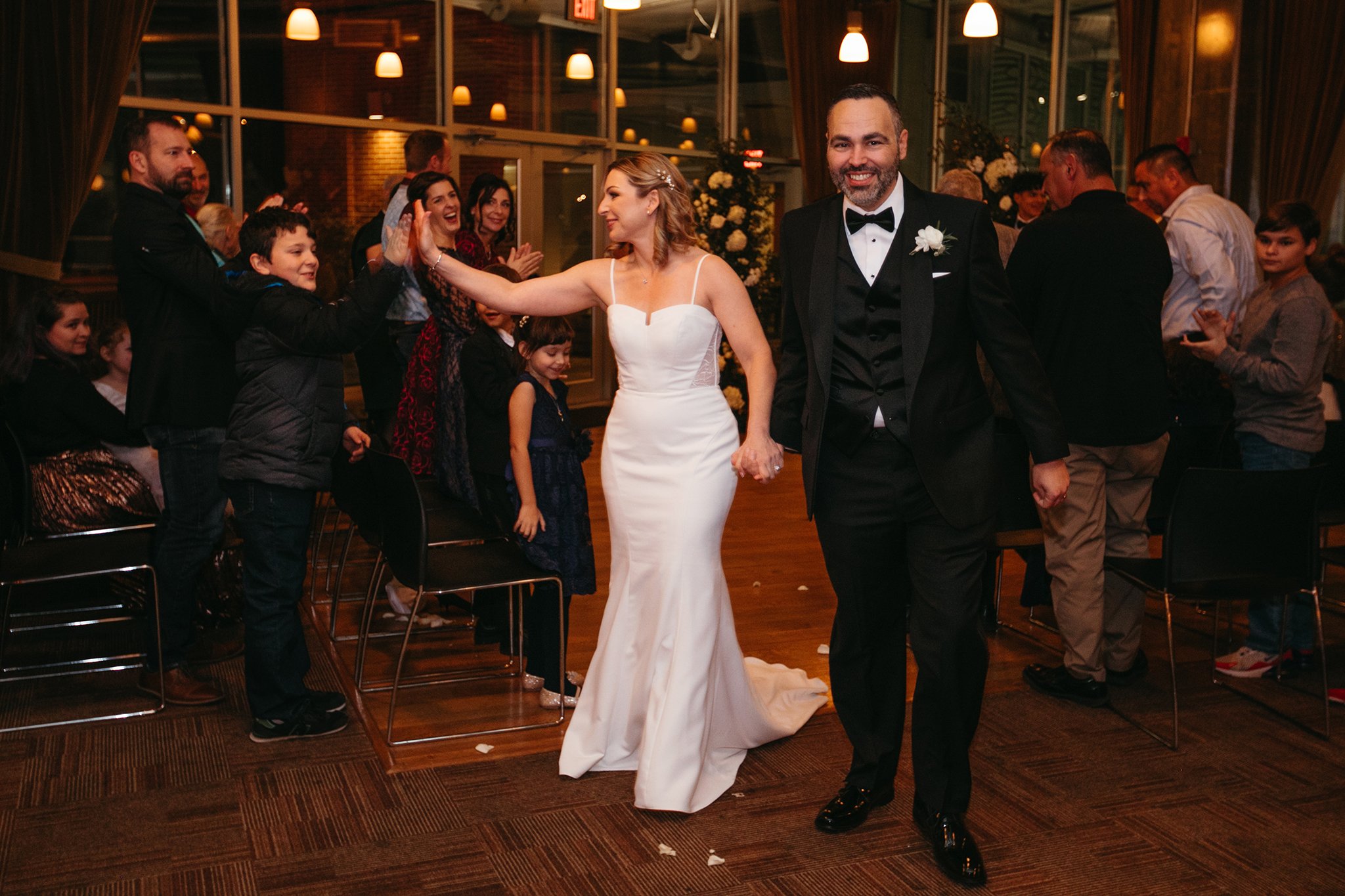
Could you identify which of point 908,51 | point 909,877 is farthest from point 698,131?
point 909,877

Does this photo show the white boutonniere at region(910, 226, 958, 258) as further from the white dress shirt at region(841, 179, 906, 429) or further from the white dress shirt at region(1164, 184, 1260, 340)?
the white dress shirt at region(1164, 184, 1260, 340)

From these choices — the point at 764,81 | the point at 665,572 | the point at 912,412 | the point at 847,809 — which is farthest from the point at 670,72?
the point at 847,809

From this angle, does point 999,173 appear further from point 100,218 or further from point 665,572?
point 100,218

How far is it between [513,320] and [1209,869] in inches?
111

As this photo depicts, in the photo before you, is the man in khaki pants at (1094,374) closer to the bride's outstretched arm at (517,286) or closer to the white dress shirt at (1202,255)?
the white dress shirt at (1202,255)

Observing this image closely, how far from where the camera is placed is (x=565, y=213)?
35.6 ft

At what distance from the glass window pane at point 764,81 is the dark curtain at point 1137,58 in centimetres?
314

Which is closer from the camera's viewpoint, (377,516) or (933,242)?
(933,242)

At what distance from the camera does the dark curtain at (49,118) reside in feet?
21.4

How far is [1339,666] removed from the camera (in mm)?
4602

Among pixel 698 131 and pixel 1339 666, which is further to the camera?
pixel 698 131

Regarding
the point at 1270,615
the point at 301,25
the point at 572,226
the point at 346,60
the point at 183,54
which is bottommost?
the point at 1270,615

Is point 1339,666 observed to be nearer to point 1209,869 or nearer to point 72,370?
point 1209,869

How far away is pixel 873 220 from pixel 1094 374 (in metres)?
1.48
